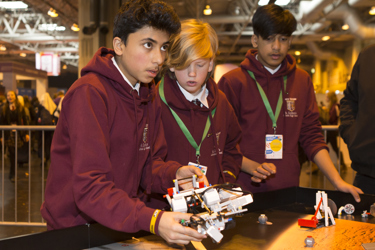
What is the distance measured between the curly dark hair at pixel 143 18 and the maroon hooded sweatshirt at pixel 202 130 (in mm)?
552

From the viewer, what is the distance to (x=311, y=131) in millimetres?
2508

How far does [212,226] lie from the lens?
110 centimetres

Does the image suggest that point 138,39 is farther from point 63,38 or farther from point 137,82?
point 63,38

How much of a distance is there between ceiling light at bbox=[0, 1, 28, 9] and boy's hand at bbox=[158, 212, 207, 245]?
12253 mm

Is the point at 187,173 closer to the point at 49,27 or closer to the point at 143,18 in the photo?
the point at 143,18

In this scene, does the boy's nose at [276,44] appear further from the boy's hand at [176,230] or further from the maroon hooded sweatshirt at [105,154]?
the boy's hand at [176,230]

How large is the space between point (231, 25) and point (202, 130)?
11704 millimetres

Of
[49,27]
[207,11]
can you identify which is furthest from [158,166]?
[49,27]

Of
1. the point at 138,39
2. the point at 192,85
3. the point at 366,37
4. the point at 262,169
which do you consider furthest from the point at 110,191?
the point at 366,37

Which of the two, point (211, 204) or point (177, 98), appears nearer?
point (211, 204)

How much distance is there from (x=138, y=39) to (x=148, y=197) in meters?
0.86

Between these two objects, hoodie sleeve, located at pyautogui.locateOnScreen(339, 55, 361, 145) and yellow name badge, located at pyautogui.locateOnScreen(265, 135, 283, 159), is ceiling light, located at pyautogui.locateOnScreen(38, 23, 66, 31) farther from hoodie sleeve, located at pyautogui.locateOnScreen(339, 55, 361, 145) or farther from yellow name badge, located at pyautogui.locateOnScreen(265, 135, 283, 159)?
hoodie sleeve, located at pyautogui.locateOnScreen(339, 55, 361, 145)

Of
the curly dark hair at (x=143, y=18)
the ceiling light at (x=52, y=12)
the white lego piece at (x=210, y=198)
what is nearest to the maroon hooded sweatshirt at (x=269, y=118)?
the curly dark hair at (x=143, y=18)

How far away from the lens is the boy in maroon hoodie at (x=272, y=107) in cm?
241
